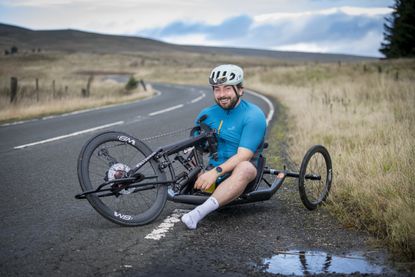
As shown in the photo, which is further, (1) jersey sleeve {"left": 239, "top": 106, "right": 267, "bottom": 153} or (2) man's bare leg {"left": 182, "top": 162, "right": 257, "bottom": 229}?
(1) jersey sleeve {"left": 239, "top": 106, "right": 267, "bottom": 153}

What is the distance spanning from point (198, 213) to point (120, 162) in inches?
37.0

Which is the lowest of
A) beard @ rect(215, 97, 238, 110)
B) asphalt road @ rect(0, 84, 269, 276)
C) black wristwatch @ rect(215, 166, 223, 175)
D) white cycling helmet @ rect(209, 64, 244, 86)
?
asphalt road @ rect(0, 84, 269, 276)

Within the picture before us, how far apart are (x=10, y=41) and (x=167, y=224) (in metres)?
166

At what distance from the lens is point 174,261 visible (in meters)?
3.69

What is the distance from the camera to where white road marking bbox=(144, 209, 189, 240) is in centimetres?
430

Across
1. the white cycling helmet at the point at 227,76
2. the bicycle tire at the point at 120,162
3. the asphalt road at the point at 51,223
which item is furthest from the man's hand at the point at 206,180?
the white cycling helmet at the point at 227,76

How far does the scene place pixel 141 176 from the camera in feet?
15.2

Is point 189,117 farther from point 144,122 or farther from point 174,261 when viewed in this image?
point 174,261

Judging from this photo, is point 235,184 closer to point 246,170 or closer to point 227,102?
point 246,170

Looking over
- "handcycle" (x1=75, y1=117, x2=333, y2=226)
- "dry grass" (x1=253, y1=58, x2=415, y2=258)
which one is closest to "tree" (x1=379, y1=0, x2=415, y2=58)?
"dry grass" (x1=253, y1=58, x2=415, y2=258)

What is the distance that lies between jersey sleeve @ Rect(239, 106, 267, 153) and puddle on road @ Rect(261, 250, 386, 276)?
1.30m

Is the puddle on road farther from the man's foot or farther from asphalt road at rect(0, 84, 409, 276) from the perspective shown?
the man's foot

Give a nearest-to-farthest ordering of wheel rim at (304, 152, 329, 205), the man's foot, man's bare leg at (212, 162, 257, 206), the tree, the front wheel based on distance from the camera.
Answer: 1. the man's foot
2. man's bare leg at (212, 162, 257, 206)
3. the front wheel
4. wheel rim at (304, 152, 329, 205)
5. the tree

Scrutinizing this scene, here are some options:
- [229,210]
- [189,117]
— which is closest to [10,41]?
[189,117]
